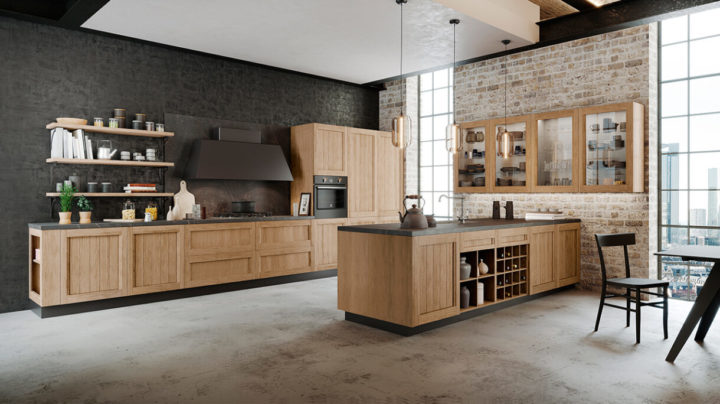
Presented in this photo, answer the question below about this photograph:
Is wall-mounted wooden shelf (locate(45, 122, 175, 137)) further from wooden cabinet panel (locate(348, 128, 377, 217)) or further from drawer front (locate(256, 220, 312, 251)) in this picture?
wooden cabinet panel (locate(348, 128, 377, 217))

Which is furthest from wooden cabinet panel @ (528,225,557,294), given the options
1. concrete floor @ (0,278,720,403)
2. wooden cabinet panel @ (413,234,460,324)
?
wooden cabinet panel @ (413,234,460,324)

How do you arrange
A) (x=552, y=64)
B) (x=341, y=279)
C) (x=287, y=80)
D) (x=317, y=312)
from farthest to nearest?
1. (x=287, y=80)
2. (x=552, y=64)
3. (x=317, y=312)
4. (x=341, y=279)

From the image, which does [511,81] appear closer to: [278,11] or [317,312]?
[278,11]

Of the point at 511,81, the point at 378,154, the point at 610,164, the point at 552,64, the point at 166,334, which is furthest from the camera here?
the point at 378,154

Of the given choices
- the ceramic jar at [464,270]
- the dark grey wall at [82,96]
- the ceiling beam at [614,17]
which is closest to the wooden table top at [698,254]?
the ceramic jar at [464,270]

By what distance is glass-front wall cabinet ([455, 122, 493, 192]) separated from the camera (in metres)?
7.01

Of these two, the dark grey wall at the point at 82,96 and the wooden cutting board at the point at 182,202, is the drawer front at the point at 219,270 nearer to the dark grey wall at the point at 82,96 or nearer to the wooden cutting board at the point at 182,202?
the wooden cutting board at the point at 182,202

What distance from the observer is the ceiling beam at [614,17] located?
5000 millimetres

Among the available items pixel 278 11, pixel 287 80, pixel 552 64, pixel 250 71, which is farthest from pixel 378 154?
pixel 278 11

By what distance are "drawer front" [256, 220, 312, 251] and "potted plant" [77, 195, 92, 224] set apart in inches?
80.4

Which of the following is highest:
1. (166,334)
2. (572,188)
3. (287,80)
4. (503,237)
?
(287,80)

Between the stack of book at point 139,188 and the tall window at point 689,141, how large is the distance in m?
6.43

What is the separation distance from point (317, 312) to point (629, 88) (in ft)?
15.6

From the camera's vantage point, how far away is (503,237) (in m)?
5.31
